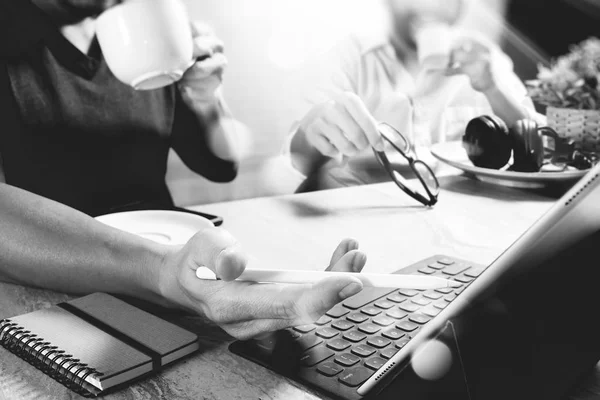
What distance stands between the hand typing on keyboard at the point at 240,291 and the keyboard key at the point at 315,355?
0.11ft

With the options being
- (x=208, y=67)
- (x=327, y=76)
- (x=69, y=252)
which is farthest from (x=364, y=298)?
(x=327, y=76)

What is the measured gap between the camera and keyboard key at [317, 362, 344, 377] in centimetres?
44

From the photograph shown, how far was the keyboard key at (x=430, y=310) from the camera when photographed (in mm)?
548

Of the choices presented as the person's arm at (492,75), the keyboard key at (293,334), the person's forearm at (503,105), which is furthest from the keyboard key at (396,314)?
the person's forearm at (503,105)

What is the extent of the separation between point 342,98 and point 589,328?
87 centimetres

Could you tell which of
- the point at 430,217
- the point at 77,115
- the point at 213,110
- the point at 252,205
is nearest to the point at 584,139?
the point at 430,217

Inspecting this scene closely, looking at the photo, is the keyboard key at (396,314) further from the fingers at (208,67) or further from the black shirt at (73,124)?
the black shirt at (73,124)

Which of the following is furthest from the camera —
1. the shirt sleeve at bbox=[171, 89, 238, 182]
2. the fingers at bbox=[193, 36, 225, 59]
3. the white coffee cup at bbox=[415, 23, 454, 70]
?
the white coffee cup at bbox=[415, 23, 454, 70]

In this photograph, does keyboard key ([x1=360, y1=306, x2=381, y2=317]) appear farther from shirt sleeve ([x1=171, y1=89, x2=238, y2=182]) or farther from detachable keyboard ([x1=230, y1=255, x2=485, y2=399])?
shirt sleeve ([x1=171, y1=89, x2=238, y2=182])

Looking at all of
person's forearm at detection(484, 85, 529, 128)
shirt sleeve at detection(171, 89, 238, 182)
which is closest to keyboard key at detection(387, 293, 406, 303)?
shirt sleeve at detection(171, 89, 238, 182)

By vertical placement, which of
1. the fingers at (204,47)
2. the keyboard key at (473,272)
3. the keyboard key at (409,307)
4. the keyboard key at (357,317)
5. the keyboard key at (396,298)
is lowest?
the keyboard key at (473,272)

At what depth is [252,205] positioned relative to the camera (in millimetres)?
1056

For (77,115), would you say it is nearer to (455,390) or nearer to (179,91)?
(179,91)

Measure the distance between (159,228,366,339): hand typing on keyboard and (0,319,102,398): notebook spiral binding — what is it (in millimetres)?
123
